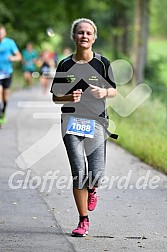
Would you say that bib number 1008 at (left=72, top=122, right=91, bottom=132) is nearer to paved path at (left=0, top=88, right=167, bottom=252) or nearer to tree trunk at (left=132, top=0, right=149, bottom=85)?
paved path at (left=0, top=88, right=167, bottom=252)

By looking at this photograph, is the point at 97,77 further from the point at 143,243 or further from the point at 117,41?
the point at 117,41

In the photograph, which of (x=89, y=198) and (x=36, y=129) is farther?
(x=36, y=129)

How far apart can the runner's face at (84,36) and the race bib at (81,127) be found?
0.63 m

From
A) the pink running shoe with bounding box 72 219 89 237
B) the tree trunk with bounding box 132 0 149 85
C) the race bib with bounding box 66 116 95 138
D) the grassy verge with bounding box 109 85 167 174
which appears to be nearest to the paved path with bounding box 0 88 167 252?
the pink running shoe with bounding box 72 219 89 237

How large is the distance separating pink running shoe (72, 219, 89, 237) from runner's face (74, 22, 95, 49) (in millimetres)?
1515

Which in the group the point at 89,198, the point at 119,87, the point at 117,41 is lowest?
the point at 117,41

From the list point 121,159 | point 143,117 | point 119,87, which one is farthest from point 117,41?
point 121,159

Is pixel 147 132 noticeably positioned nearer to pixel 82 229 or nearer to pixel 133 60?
pixel 82 229

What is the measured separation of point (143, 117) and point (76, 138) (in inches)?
431

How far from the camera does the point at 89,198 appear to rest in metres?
7.61

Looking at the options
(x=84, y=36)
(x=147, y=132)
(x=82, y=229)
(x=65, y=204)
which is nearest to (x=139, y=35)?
(x=147, y=132)

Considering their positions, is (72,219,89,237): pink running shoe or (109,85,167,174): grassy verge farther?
(109,85,167,174): grassy verge

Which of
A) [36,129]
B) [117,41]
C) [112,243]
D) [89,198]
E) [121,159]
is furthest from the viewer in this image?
[117,41]

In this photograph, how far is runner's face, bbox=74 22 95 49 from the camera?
7207mm
